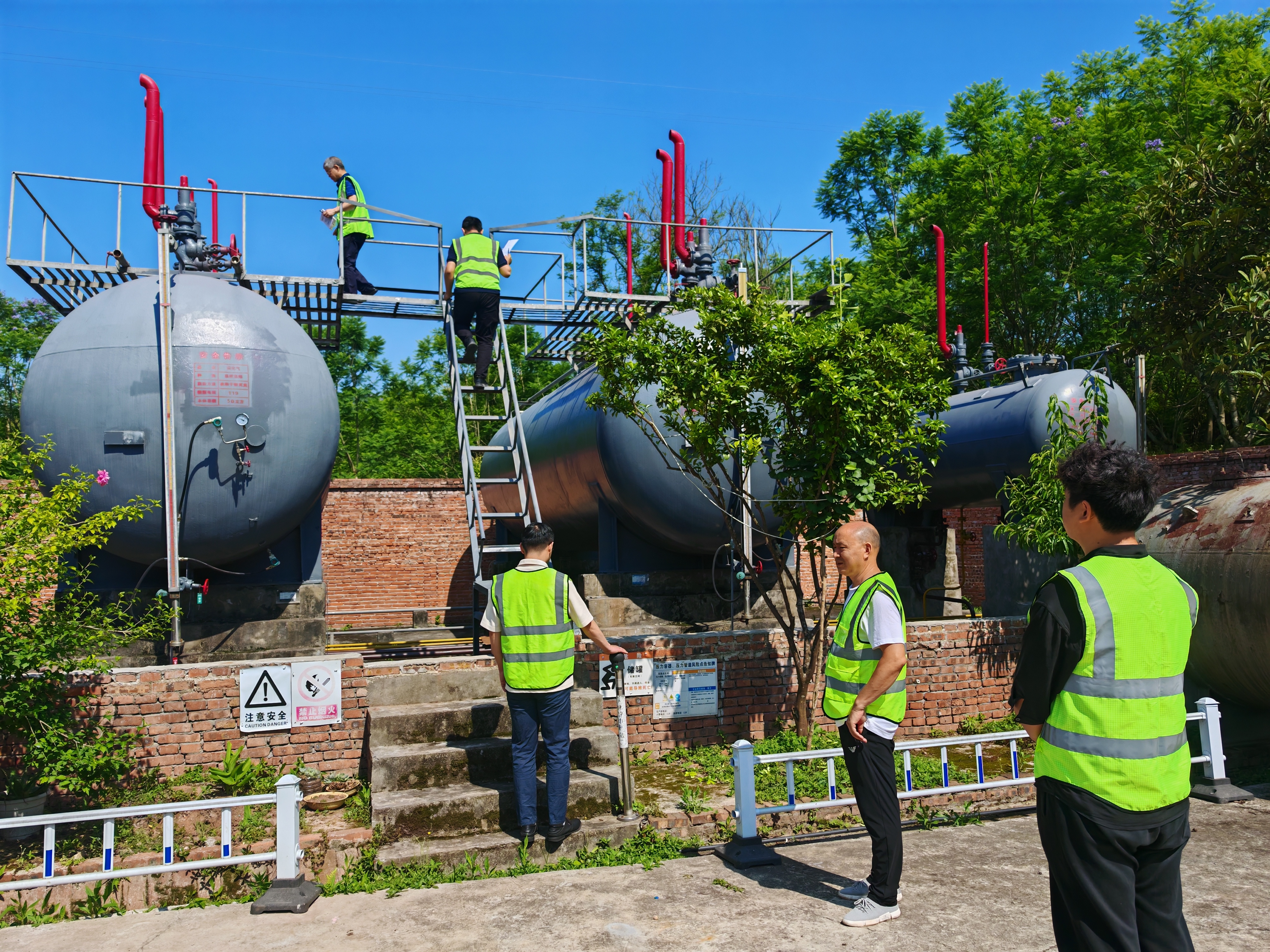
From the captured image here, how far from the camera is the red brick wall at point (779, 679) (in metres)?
7.31

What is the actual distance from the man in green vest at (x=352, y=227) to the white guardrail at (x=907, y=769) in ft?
21.7

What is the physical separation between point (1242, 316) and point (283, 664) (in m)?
→ 8.79

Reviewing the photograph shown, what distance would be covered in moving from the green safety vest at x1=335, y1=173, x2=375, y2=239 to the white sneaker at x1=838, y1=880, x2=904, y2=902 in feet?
27.0

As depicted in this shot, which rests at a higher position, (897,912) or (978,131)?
(978,131)

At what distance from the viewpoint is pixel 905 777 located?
5.99m

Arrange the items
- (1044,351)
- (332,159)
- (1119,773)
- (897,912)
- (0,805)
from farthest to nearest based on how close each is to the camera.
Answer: (1044,351)
(332,159)
(0,805)
(897,912)
(1119,773)

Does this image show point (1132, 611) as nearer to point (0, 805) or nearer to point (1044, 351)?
point (0, 805)

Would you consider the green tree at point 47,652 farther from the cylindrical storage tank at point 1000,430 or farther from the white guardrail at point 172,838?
the cylindrical storage tank at point 1000,430

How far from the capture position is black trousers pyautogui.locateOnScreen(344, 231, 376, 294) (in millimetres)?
10055

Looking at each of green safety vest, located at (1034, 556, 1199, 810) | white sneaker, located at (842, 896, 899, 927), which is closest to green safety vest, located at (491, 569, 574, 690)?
white sneaker, located at (842, 896, 899, 927)

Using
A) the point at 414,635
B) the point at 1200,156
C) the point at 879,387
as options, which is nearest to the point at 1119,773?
the point at 879,387

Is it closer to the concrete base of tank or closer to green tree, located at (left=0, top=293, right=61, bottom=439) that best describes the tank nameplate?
the concrete base of tank

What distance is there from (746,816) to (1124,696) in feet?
10.2

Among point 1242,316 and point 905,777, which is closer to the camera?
point 905,777
